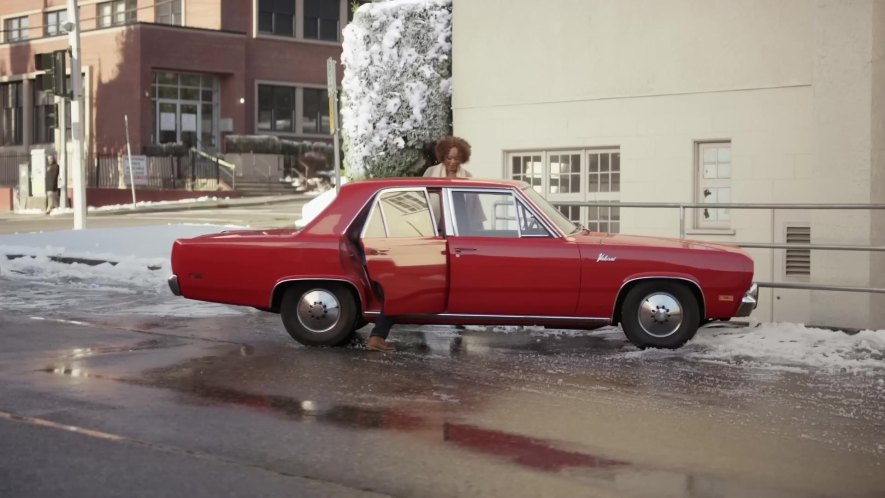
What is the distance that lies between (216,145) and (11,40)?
11849 mm

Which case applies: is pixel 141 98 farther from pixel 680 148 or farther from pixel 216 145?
pixel 680 148

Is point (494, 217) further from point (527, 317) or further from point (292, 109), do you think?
point (292, 109)

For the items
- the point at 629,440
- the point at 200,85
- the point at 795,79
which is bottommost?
the point at 629,440

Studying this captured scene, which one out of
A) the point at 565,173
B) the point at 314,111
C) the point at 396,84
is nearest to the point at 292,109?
the point at 314,111

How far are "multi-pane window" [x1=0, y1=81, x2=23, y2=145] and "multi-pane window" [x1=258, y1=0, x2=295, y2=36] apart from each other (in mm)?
11321

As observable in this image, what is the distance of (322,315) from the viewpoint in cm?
1072

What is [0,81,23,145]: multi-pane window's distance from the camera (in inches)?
2077

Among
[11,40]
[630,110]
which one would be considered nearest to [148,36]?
[11,40]

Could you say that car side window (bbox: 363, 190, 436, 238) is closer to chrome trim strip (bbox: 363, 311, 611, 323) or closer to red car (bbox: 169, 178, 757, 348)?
red car (bbox: 169, 178, 757, 348)

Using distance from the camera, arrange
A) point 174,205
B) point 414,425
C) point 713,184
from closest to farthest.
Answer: point 414,425
point 713,184
point 174,205

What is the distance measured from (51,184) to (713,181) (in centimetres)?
2928

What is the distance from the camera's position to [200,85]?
48156 mm

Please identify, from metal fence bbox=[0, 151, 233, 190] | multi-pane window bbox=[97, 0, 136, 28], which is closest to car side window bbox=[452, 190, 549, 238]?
metal fence bbox=[0, 151, 233, 190]

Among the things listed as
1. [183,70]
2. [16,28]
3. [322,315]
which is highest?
[16,28]
